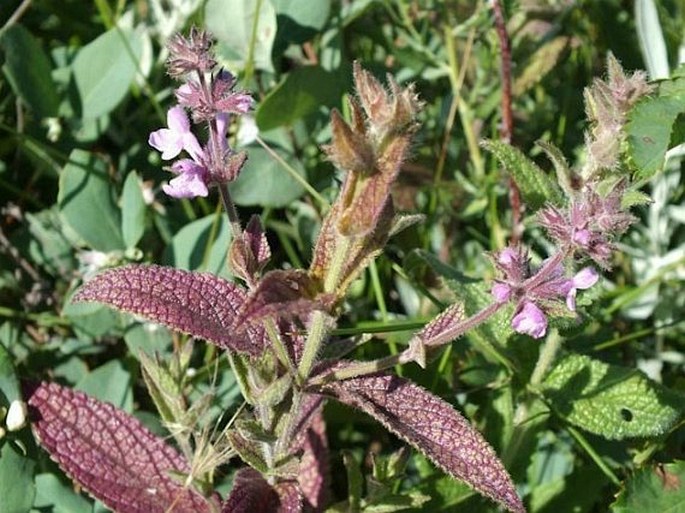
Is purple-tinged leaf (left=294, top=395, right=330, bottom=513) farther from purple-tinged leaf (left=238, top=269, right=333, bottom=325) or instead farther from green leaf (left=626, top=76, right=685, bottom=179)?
green leaf (left=626, top=76, right=685, bottom=179)

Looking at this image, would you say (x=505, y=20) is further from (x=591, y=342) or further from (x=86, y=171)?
(x=86, y=171)

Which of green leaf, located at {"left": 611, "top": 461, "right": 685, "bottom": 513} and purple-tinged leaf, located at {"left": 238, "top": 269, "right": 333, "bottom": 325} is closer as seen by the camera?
purple-tinged leaf, located at {"left": 238, "top": 269, "right": 333, "bottom": 325}

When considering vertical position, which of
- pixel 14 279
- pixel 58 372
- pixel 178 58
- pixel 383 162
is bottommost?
pixel 58 372

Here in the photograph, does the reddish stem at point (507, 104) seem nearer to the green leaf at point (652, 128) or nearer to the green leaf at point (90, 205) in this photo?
the green leaf at point (652, 128)

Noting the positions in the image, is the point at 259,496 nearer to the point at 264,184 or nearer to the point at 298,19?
the point at 264,184

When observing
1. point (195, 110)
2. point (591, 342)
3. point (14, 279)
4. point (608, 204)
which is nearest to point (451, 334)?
point (608, 204)

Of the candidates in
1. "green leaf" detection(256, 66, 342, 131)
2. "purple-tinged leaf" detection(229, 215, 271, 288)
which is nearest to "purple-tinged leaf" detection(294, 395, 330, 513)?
"purple-tinged leaf" detection(229, 215, 271, 288)
